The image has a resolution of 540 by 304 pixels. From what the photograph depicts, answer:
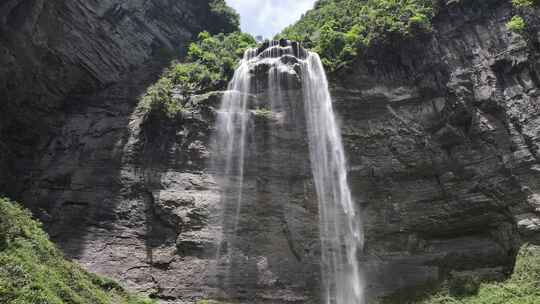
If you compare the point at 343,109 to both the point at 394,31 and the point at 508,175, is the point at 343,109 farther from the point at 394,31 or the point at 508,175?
the point at 508,175

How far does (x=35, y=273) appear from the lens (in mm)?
10891

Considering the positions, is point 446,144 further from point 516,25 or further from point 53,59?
point 53,59

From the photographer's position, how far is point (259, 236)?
57.4 feet

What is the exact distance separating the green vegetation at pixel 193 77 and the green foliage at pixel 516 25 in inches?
520

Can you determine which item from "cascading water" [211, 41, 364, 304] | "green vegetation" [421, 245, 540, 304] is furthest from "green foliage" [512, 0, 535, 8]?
"green vegetation" [421, 245, 540, 304]

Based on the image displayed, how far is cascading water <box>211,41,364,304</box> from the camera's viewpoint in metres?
17.3

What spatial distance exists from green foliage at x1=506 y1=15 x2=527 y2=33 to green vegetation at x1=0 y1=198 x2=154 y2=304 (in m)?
19.6

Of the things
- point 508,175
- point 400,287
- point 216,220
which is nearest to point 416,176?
point 508,175

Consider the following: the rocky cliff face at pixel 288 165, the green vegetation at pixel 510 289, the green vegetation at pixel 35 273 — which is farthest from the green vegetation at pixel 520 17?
the green vegetation at pixel 35 273

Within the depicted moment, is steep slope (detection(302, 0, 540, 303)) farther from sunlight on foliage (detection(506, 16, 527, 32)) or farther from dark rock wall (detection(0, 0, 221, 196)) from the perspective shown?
dark rock wall (detection(0, 0, 221, 196))

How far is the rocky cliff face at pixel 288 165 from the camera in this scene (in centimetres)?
1650

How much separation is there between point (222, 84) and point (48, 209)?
10.1 m

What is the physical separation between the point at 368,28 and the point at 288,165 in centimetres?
945

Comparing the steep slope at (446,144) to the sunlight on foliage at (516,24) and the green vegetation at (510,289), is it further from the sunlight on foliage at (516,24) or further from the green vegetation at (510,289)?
the green vegetation at (510,289)
